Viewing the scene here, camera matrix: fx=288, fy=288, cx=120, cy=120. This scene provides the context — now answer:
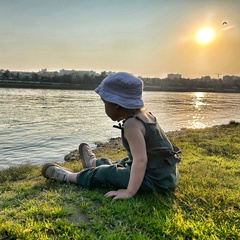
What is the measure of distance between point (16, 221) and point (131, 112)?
156 centimetres

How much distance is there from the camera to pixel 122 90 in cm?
304

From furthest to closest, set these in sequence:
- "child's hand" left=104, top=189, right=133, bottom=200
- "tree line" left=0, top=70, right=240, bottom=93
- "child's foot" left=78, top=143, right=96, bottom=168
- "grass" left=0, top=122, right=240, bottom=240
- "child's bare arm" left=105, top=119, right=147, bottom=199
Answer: "tree line" left=0, top=70, right=240, bottom=93 < "child's foot" left=78, top=143, right=96, bottom=168 < "child's hand" left=104, top=189, right=133, bottom=200 < "child's bare arm" left=105, top=119, right=147, bottom=199 < "grass" left=0, top=122, right=240, bottom=240

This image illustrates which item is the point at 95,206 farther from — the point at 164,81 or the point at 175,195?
the point at 164,81

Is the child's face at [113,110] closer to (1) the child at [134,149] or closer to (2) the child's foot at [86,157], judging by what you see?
(1) the child at [134,149]

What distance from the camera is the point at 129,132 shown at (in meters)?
3.03

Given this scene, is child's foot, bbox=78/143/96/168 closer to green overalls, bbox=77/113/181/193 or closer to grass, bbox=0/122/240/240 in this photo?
grass, bbox=0/122/240/240

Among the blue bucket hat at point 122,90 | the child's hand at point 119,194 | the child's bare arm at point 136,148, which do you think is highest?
the blue bucket hat at point 122,90

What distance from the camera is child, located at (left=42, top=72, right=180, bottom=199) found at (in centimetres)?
304

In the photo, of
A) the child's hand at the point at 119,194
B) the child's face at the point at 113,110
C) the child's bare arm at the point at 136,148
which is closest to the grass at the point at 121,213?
the child's hand at the point at 119,194

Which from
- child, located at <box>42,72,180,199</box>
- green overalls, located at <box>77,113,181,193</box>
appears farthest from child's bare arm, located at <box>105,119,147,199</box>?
green overalls, located at <box>77,113,181,193</box>

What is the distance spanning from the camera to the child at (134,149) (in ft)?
9.96

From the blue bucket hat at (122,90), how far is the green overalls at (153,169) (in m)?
0.20

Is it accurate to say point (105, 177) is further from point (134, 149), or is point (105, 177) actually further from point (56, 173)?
point (56, 173)

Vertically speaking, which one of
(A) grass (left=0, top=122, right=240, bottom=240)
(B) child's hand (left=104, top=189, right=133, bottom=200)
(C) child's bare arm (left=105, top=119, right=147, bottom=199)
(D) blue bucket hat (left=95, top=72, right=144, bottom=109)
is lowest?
(A) grass (left=0, top=122, right=240, bottom=240)
